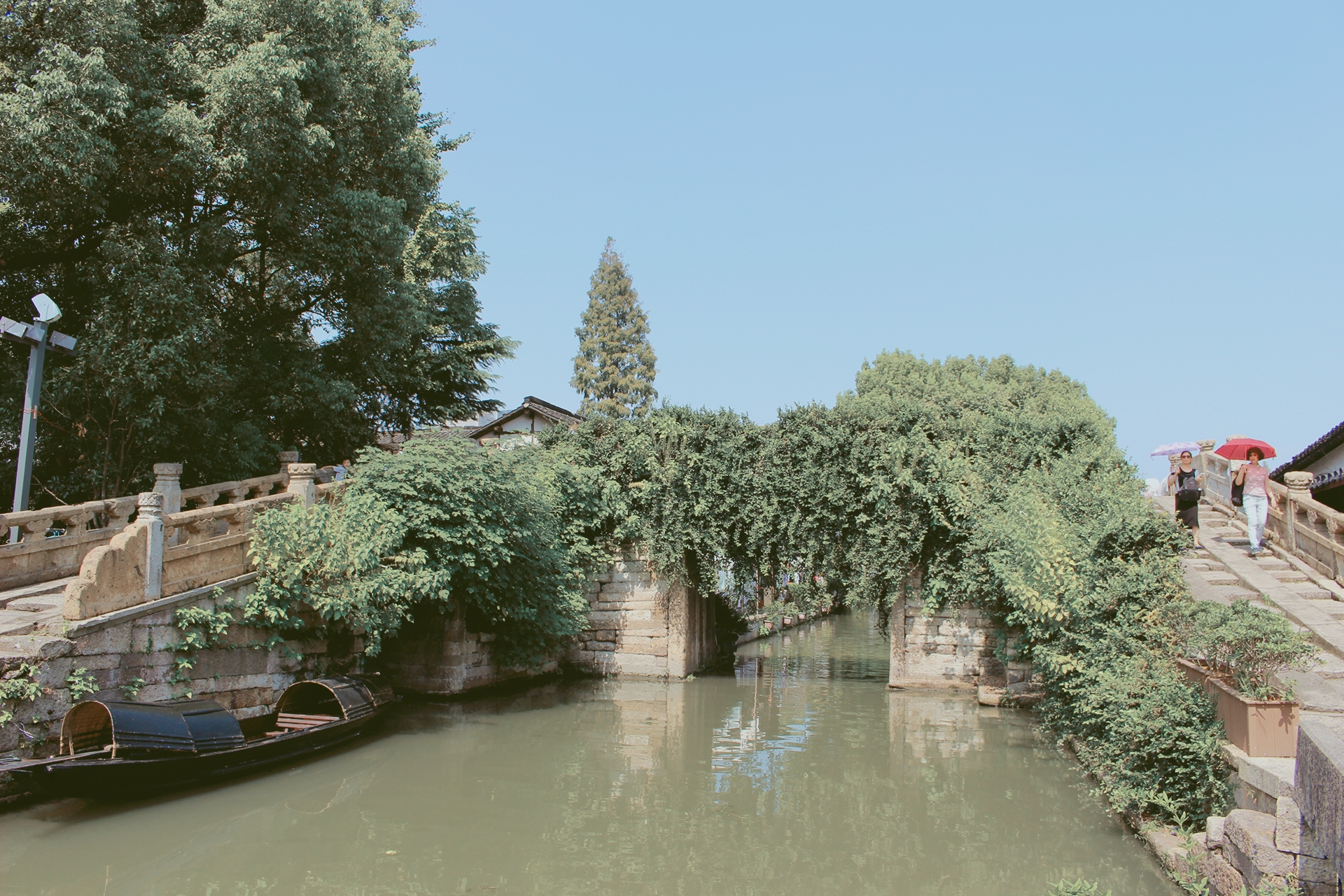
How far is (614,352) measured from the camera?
36969 millimetres

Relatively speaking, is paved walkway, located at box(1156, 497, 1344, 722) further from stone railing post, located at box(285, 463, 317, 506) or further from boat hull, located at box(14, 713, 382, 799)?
stone railing post, located at box(285, 463, 317, 506)

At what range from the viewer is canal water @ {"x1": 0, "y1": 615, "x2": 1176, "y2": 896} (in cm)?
704

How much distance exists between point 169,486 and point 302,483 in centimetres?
165

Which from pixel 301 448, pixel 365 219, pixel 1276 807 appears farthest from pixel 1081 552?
pixel 301 448

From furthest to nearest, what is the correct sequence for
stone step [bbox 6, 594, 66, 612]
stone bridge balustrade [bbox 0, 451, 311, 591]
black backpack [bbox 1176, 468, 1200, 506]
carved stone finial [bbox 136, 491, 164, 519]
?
black backpack [bbox 1176, 468, 1200, 506] → stone bridge balustrade [bbox 0, 451, 311, 591] → carved stone finial [bbox 136, 491, 164, 519] → stone step [bbox 6, 594, 66, 612]

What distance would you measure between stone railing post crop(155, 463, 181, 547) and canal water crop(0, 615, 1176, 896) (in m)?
3.98

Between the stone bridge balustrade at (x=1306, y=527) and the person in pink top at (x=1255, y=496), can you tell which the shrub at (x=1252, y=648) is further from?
the person in pink top at (x=1255, y=496)

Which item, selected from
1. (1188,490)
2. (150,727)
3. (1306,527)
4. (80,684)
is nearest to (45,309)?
(80,684)

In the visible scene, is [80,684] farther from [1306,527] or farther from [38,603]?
[1306,527]

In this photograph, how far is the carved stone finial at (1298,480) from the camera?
12359 millimetres

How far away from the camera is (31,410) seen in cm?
1095

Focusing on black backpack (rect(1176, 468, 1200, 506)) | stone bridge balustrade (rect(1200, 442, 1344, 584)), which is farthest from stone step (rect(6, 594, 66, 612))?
stone bridge balustrade (rect(1200, 442, 1344, 584))

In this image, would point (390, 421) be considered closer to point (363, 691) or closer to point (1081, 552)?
point (363, 691)

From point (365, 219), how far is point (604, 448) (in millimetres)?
6202
